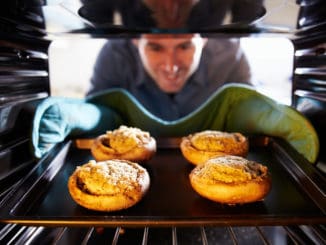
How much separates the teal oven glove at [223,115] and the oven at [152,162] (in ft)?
0.24

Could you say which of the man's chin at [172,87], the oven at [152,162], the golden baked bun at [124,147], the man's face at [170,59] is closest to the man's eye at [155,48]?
the man's face at [170,59]

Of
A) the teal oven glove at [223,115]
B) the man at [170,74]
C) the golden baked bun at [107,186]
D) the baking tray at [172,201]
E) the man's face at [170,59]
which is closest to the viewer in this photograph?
the baking tray at [172,201]

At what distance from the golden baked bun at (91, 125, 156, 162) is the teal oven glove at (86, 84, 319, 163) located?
0.57 feet

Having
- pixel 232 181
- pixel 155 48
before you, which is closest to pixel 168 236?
pixel 232 181

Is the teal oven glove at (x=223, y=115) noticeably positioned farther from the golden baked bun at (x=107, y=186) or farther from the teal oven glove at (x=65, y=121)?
the golden baked bun at (x=107, y=186)

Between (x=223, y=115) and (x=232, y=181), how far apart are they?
1.58 ft

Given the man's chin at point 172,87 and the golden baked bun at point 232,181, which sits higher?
the man's chin at point 172,87

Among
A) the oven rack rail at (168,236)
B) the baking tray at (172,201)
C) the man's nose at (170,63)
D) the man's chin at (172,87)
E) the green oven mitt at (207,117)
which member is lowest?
the oven rack rail at (168,236)

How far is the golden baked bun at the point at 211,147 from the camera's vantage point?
959 millimetres

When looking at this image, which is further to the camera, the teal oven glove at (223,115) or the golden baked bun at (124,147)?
the teal oven glove at (223,115)

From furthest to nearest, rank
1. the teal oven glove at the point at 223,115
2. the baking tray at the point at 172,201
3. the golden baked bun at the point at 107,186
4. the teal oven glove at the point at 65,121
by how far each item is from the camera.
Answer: the teal oven glove at the point at 223,115
the teal oven glove at the point at 65,121
the golden baked bun at the point at 107,186
the baking tray at the point at 172,201

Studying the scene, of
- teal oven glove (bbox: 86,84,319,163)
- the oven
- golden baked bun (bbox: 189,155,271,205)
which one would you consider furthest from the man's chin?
golden baked bun (bbox: 189,155,271,205)

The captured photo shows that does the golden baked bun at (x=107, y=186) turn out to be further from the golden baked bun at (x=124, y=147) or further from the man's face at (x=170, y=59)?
the man's face at (x=170, y=59)

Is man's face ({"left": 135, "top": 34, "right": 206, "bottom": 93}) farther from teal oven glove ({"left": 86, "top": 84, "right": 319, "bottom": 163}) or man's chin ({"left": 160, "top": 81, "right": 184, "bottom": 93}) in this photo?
teal oven glove ({"left": 86, "top": 84, "right": 319, "bottom": 163})
